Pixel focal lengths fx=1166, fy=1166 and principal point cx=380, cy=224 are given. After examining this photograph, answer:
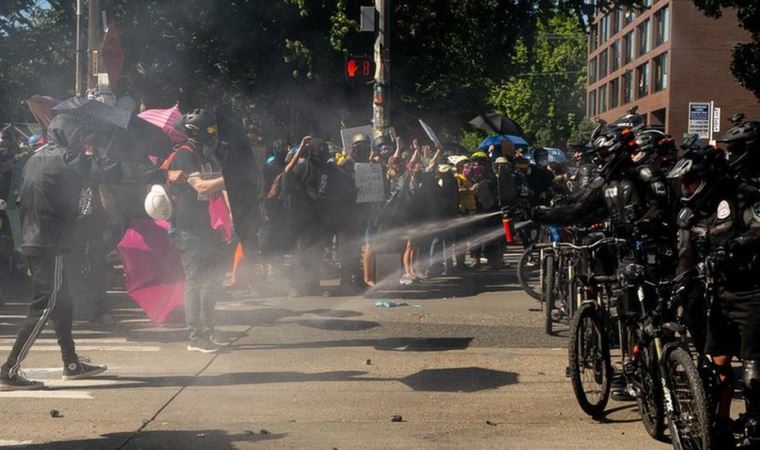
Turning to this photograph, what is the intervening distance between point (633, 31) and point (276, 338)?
59.6 metres

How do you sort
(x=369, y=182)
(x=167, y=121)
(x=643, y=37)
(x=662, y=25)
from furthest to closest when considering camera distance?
(x=643, y=37) → (x=662, y=25) → (x=369, y=182) → (x=167, y=121)

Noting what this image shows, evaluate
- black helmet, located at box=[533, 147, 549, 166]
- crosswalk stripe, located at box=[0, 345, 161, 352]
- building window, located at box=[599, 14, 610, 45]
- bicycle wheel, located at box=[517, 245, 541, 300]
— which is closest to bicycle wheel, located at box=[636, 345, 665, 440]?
crosswalk stripe, located at box=[0, 345, 161, 352]

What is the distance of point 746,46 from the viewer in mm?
32250

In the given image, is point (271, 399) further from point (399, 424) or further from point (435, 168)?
point (435, 168)

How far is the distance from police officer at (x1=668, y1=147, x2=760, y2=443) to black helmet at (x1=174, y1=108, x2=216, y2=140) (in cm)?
427

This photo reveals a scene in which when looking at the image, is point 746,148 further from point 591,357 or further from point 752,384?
point 591,357

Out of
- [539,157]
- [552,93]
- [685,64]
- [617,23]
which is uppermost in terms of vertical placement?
[617,23]

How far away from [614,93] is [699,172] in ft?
234

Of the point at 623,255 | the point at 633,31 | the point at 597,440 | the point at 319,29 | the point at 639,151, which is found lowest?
the point at 597,440

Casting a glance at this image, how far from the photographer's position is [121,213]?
10.5m

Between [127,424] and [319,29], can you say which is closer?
[127,424]

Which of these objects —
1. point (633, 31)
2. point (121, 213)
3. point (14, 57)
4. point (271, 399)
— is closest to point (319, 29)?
point (14, 57)

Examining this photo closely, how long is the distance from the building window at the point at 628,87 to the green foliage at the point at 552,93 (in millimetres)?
5201

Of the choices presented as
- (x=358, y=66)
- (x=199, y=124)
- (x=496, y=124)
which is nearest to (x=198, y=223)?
(x=199, y=124)
